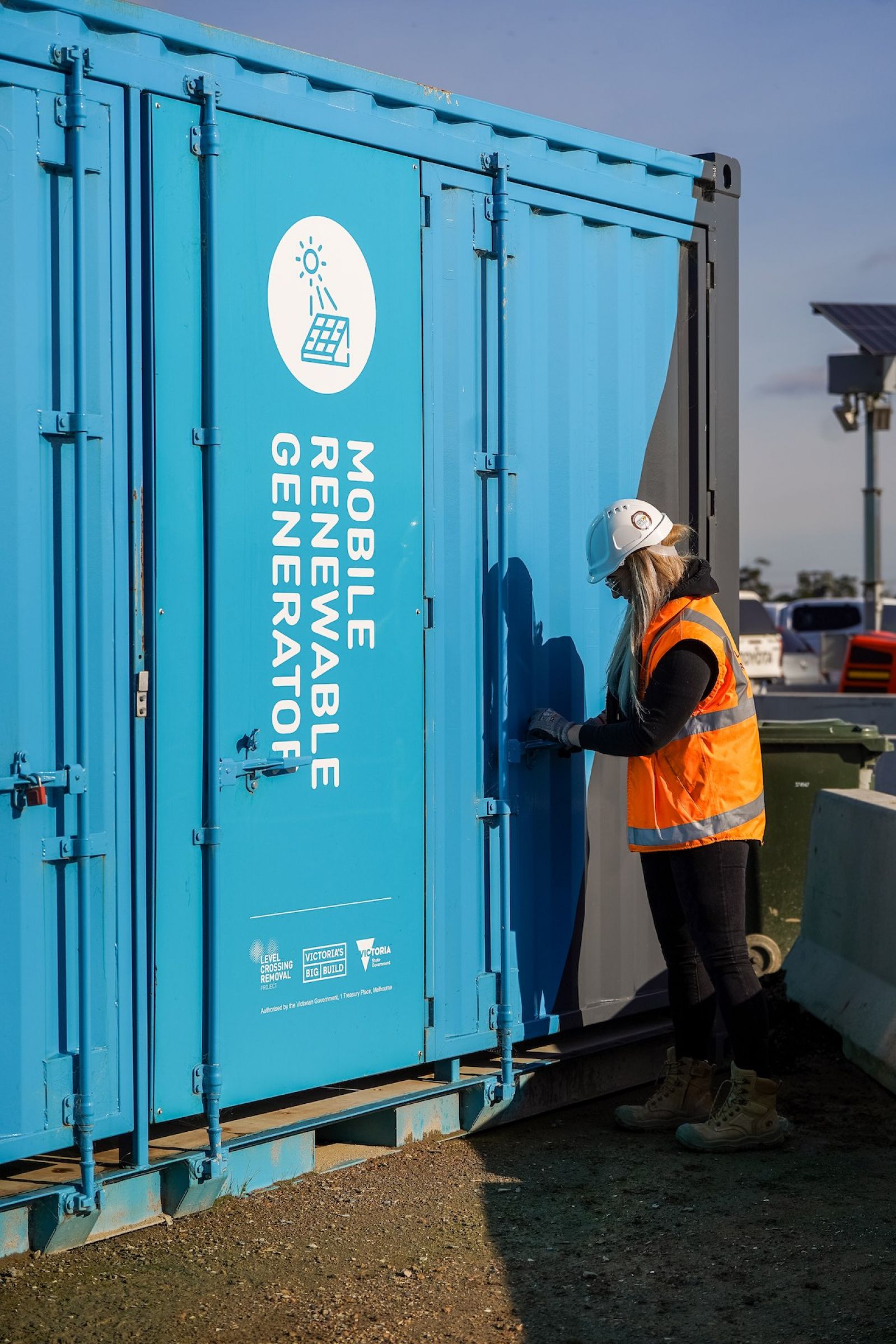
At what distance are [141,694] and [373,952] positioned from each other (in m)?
1.17

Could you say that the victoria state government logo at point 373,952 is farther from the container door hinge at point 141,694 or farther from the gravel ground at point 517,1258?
the container door hinge at point 141,694

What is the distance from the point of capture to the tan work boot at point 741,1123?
458 cm

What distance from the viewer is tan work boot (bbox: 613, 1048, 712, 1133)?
4.84 m

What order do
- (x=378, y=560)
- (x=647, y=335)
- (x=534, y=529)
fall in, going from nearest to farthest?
(x=378, y=560), (x=534, y=529), (x=647, y=335)

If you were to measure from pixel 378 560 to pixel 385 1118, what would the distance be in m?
1.82

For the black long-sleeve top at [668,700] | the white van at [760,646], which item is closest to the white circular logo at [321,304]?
the black long-sleeve top at [668,700]

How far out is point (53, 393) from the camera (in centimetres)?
368

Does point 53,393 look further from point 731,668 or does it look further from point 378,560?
point 731,668

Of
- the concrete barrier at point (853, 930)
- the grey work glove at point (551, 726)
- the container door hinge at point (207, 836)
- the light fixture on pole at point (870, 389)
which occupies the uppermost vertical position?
the light fixture on pole at point (870, 389)

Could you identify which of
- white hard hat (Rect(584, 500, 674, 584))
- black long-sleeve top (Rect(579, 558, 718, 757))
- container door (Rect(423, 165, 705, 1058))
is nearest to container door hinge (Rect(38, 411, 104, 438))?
container door (Rect(423, 165, 705, 1058))

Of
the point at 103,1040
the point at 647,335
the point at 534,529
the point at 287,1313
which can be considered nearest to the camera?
the point at 287,1313

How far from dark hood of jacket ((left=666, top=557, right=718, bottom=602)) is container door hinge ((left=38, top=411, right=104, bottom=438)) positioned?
6.35ft

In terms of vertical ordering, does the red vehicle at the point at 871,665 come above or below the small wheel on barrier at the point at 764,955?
above

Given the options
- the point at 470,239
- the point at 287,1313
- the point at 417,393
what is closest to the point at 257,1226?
the point at 287,1313
